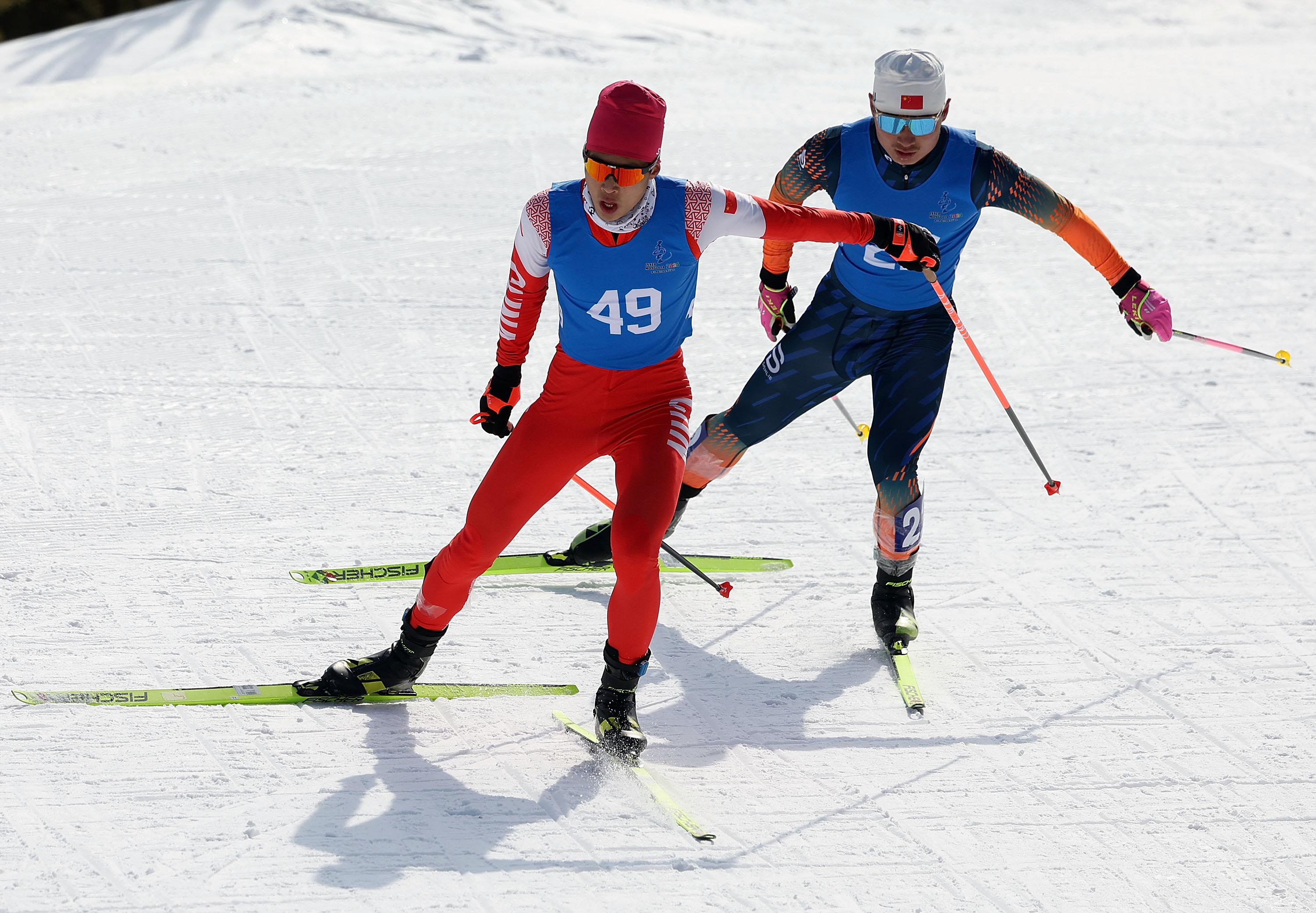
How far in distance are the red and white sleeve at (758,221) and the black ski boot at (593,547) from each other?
1.29 m

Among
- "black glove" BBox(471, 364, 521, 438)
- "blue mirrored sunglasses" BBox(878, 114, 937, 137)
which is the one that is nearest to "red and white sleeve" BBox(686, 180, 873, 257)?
"blue mirrored sunglasses" BBox(878, 114, 937, 137)

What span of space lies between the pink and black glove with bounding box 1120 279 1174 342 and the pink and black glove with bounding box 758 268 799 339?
118cm

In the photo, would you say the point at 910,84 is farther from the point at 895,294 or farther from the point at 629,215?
the point at 629,215

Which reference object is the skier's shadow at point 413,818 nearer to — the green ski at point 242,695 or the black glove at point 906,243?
the green ski at point 242,695

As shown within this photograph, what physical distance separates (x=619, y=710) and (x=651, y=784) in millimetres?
246

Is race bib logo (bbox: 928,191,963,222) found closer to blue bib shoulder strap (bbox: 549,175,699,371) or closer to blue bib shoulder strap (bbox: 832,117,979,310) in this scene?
blue bib shoulder strap (bbox: 832,117,979,310)

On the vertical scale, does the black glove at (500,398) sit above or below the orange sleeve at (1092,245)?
below

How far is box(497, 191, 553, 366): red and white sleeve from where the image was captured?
3639 mm

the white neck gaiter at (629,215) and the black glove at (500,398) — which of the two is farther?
the black glove at (500,398)

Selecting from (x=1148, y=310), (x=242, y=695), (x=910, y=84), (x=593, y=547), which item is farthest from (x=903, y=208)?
(x=242, y=695)

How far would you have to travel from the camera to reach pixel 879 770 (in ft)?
12.7

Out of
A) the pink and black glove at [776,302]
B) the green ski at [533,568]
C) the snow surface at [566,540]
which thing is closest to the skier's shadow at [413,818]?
the snow surface at [566,540]

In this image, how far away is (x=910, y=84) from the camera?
4.09m

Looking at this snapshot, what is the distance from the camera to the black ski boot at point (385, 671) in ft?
12.7
